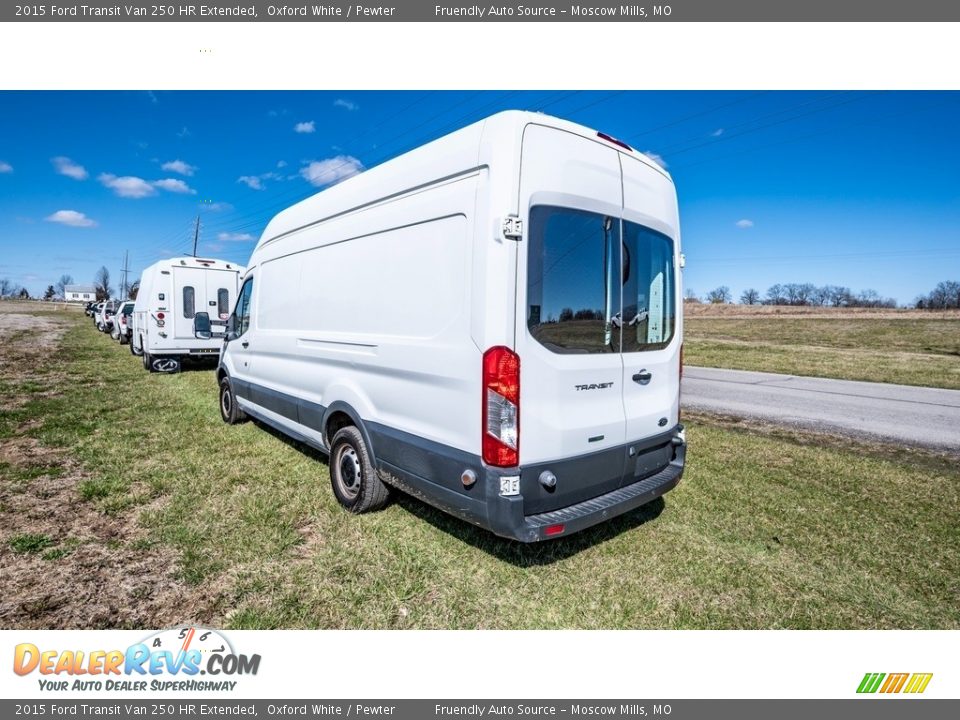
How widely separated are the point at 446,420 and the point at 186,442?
4.61m

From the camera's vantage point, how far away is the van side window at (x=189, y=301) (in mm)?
11820

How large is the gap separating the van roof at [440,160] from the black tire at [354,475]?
198cm

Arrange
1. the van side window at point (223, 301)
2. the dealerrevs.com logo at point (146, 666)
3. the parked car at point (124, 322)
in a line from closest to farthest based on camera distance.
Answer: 1. the dealerrevs.com logo at point (146, 666)
2. the van side window at point (223, 301)
3. the parked car at point (124, 322)

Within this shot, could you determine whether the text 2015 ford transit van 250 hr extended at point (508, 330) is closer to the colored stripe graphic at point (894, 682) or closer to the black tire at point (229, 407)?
the colored stripe graphic at point (894, 682)

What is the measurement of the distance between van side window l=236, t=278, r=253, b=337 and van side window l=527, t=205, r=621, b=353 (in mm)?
4764

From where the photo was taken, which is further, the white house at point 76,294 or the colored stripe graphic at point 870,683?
the white house at point 76,294

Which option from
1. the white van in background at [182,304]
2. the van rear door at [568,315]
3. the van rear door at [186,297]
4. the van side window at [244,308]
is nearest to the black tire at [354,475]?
the van rear door at [568,315]

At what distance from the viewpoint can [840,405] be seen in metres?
Result: 8.97

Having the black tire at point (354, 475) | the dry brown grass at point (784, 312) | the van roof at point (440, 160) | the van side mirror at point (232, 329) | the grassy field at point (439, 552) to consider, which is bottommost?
the grassy field at point (439, 552)

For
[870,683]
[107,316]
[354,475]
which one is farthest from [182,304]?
[107,316]

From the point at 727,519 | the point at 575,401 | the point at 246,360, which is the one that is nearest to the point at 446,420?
the point at 575,401

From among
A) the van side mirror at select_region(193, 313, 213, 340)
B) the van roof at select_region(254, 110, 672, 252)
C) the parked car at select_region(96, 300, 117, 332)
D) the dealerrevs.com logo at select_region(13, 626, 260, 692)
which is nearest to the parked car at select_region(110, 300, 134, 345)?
the parked car at select_region(96, 300, 117, 332)

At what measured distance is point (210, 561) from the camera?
340 cm

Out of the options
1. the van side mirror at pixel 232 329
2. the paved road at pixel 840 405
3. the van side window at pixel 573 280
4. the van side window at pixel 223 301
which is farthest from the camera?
the van side window at pixel 223 301
